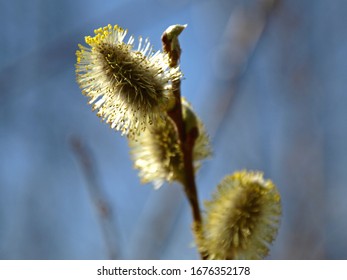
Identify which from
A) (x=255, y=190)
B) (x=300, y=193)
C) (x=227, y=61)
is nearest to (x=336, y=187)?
(x=300, y=193)

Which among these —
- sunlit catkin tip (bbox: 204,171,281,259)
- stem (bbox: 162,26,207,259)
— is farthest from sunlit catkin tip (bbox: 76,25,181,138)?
sunlit catkin tip (bbox: 204,171,281,259)

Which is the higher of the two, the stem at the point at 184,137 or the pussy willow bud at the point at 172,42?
the pussy willow bud at the point at 172,42

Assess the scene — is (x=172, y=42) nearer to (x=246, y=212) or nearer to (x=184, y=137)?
(x=184, y=137)

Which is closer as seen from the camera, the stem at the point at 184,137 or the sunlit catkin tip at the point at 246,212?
the stem at the point at 184,137

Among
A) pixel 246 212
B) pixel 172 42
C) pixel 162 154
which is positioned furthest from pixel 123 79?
pixel 246 212

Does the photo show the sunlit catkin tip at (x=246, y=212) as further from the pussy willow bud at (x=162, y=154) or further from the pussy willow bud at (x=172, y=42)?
the pussy willow bud at (x=172, y=42)

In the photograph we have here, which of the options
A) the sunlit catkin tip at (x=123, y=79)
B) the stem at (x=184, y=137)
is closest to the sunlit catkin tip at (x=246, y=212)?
the stem at (x=184, y=137)
